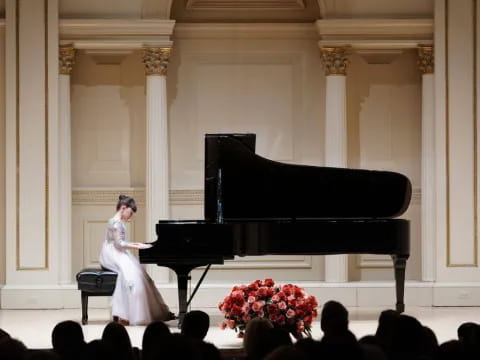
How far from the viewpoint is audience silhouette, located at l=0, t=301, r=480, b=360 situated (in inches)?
148

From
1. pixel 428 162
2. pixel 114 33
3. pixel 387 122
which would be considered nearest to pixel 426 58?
pixel 387 122

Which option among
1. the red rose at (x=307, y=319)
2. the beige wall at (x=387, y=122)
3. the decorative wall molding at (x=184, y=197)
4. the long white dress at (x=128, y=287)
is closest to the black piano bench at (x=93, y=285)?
the long white dress at (x=128, y=287)

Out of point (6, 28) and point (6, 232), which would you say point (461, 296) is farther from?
point (6, 28)

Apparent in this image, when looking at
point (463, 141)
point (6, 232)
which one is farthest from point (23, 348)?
point (463, 141)

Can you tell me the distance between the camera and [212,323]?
970 cm

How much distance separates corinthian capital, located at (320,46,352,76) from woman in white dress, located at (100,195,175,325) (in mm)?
2600

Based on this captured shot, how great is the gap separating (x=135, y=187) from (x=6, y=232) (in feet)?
4.62

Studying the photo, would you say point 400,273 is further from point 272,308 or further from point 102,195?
point 102,195

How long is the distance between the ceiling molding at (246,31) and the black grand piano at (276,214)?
9.48ft

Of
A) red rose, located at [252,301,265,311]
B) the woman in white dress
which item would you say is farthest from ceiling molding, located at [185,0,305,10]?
red rose, located at [252,301,265,311]

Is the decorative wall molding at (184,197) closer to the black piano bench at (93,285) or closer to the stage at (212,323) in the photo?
the stage at (212,323)

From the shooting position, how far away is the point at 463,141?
438 inches

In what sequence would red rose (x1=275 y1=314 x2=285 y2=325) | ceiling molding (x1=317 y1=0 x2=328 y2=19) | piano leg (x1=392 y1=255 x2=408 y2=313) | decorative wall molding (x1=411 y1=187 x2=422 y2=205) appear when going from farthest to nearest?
decorative wall molding (x1=411 y1=187 x2=422 y2=205) → ceiling molding (x1=317 y1=0 x2=328 y2=19) → piano leg (x1=392 y1=255 x2=408 y2=313) → red rose (x1=275 y1=314 x2=285 y2=325)

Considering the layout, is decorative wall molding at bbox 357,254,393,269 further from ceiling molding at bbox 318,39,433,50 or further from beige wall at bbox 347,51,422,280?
ceiling molding at bbox 318,39,433,50
